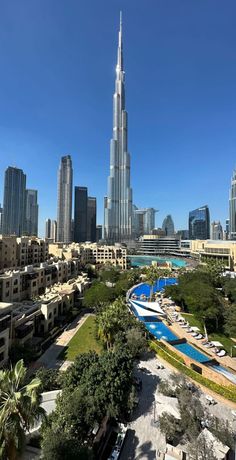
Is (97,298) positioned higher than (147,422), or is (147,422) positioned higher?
(97,298)

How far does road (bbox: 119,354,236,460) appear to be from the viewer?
19.8 meters

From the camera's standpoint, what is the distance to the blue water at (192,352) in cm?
3584

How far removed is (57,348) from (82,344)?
3731 millimetres

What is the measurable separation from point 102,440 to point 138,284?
201 feet

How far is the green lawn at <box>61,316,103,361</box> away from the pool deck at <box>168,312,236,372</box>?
1388 cm

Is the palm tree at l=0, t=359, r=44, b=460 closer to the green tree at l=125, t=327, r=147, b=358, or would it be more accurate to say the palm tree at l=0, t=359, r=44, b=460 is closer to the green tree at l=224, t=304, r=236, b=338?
the green tree at l=125, t=327, r=147, b=358

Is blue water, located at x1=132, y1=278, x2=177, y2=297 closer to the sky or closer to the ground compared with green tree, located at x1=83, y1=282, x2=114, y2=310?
closer to the ground

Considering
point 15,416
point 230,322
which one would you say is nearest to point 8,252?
point 230,322

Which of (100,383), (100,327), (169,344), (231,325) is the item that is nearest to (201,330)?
(231,325)

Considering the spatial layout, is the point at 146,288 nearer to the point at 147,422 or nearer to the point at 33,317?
the point at 33,317

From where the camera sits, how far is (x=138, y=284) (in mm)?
81375

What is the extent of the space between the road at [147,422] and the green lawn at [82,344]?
8631mm

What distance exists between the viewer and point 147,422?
75.4 ft

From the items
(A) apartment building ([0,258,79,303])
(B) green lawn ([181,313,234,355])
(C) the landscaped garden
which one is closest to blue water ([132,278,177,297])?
(C) the landscaped garden
